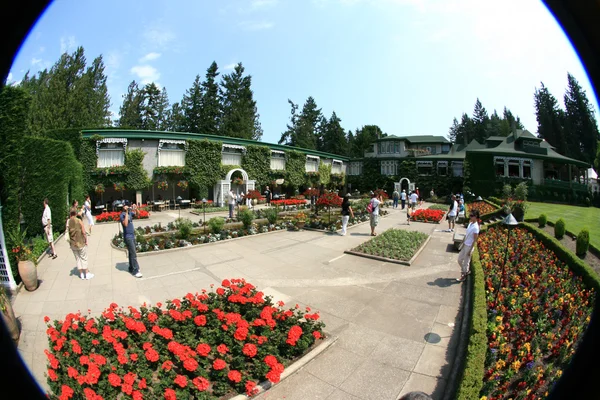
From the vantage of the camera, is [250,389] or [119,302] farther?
[119,302]

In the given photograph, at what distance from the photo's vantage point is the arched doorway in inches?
1085

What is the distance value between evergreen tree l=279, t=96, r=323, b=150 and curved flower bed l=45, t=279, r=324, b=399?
62.2m

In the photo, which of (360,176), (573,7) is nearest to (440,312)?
(573,7)

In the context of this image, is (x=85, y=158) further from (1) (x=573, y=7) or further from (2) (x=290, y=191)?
(1) (x=573, y=7)

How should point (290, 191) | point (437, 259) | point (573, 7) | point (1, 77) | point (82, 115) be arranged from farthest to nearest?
point (290, 191) → point (82, 115) → point (437, 259) → point (1, 77) → point (573, 7)

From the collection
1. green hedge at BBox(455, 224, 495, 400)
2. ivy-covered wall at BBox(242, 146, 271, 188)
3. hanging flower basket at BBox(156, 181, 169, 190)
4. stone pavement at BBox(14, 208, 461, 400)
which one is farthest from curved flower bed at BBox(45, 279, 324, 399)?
ivy-covered wall at BBox(242, 146, 271, 188)

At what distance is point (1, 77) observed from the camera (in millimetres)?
1704

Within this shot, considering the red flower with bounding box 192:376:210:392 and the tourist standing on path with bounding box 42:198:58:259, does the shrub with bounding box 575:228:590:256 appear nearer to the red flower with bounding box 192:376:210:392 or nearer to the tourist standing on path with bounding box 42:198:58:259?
the red flower with bounding box 192:376:210:392

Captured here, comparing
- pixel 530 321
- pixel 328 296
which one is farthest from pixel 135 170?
pixel 530 321

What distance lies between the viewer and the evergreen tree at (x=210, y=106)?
2072 inches

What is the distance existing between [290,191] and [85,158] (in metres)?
23.0

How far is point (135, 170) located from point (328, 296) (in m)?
23.4

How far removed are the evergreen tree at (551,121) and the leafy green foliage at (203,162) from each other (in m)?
48.1

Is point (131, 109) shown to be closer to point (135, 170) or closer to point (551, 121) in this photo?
point (135, 170)
